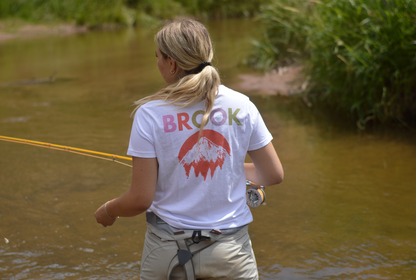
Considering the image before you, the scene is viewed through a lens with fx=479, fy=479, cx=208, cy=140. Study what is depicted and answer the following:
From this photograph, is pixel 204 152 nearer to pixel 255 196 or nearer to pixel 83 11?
pixel 255 196

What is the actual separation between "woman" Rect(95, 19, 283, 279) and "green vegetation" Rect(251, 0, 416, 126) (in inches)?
157

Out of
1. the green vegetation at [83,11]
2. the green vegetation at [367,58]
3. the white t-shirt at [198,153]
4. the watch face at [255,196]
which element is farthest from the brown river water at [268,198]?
the green vegetation at [83,11]

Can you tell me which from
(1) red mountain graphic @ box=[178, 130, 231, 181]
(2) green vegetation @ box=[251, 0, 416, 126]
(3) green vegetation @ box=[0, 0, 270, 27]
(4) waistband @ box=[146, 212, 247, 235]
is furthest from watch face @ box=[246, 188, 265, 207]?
(3) green vegetation @ box=[0, 0, 270, 27]

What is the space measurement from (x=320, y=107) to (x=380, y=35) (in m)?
1.49

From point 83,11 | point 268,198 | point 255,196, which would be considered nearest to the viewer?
point 255,196

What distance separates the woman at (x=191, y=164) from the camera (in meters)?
1.62

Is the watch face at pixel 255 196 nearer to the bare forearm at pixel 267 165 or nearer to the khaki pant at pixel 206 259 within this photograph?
the bare forearm at pixel 267 165

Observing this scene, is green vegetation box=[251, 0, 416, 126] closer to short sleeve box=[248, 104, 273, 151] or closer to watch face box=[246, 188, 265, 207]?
watch face box=[246, 188, 265, 207]

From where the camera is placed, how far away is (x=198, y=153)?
165cm

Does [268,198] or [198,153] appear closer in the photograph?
[198,153]

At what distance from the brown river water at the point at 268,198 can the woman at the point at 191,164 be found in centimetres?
133

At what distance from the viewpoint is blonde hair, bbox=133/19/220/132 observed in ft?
5.31

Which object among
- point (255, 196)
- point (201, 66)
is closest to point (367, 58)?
point (255, 196)

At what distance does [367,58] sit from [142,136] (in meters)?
4.37
